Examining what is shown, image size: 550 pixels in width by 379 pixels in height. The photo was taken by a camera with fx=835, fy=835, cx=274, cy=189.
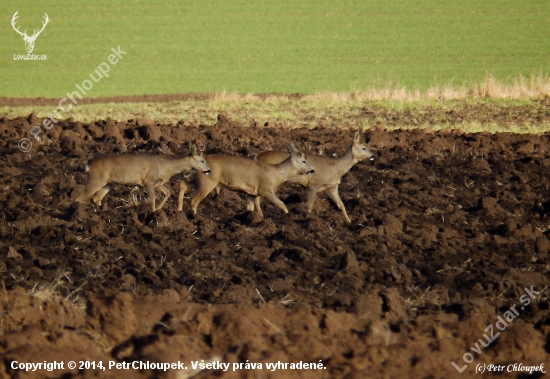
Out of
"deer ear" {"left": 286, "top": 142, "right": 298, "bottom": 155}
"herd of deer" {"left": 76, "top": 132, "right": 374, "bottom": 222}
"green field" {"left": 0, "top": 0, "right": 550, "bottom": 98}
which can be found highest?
"deer ear" {"left": 286, "top": 142, "right": 298, "bottom": 155}

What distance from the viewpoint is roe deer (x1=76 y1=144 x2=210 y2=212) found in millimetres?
13625

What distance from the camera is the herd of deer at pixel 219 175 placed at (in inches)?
533

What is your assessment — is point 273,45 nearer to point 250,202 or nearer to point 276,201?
point 250,202

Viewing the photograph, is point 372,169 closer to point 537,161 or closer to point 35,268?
point 537,161

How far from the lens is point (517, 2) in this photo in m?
52.2

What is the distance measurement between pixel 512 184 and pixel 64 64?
102 feet

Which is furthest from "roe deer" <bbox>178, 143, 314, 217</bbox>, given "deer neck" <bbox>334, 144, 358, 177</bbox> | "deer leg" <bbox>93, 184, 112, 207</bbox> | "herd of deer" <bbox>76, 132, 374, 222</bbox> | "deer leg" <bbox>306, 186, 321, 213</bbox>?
"deer leg" <bbox>93, 184, 112, 207</bbox>

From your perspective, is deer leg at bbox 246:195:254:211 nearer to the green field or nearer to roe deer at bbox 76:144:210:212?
roe deer at bbox 76:144:210:212

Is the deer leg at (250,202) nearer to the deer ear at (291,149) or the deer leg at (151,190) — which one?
the deer ear at (291,149)

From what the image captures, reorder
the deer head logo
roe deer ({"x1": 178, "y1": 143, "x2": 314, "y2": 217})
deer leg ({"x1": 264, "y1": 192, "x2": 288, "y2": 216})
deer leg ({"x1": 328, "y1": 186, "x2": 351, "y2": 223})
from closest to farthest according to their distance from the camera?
deer leg ({"x1": 328, "y1": 186, "x2": 351, "y2": 223}), deer leg ({"x1": 264, "y1": 192, "x2": 288, "y2": 216}), roe deer ({"x1": 178, "y1": 143, "x2": 314, "y2": 217}), the deer head logo

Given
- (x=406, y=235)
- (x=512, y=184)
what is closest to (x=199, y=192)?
(x=406, y=235)

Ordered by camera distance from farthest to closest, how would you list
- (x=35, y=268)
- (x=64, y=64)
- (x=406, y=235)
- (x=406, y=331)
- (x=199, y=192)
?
(x=64, y=64) < (x=199, y=192) < (x=406, y=235) < (x=35, y=268) < (x=406, y=331)

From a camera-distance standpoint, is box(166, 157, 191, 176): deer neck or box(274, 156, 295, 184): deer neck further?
box(166, 157, 191, 176): deer neck

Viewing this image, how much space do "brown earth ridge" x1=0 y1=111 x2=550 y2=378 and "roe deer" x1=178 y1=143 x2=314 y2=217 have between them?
1.36 ft
